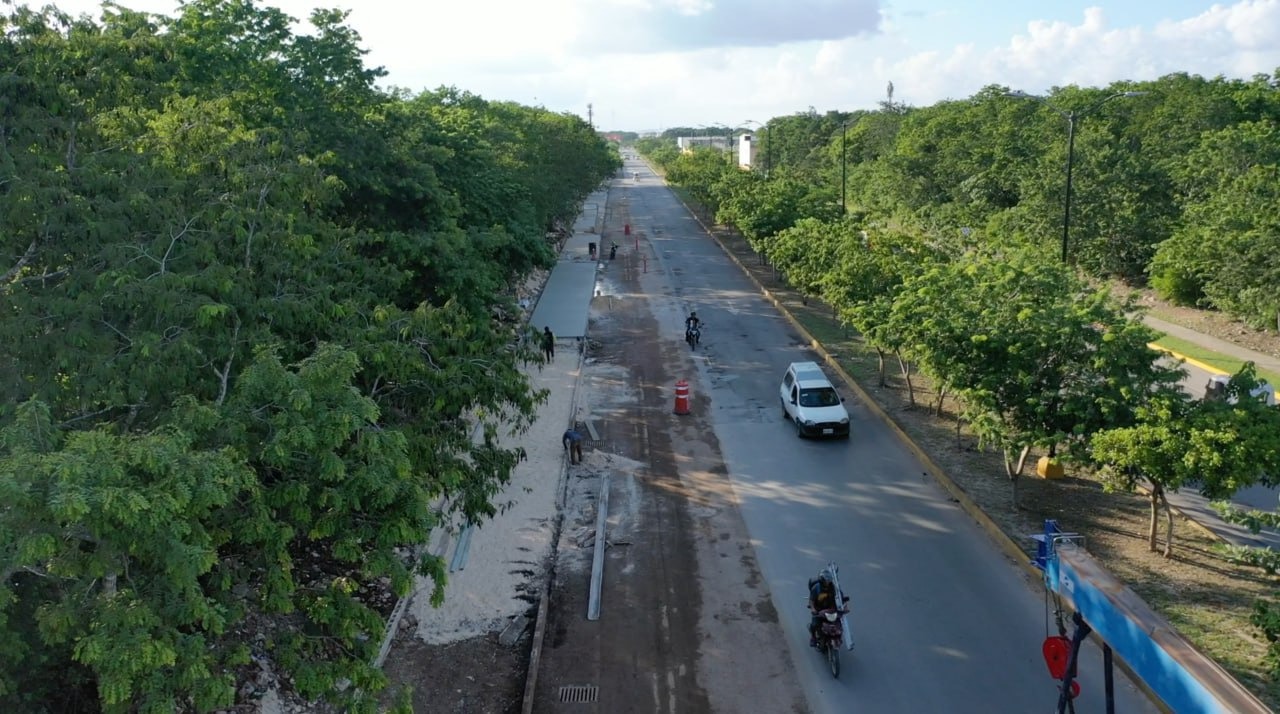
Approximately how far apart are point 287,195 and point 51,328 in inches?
157

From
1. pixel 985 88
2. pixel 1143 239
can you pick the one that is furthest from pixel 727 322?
pixel 985 88

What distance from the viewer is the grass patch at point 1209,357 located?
27.0 m

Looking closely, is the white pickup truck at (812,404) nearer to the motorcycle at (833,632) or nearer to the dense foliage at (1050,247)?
the dense foliage at (1050,247)

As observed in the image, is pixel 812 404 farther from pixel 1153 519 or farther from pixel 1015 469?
pixel 1153 519

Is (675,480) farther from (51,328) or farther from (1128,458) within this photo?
(51,328)

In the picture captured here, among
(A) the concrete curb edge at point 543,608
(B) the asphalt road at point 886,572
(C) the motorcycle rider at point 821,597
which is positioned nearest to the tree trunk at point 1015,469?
(B) the asphalt road at point 886,572

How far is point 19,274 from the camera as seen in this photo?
1251 centimetres

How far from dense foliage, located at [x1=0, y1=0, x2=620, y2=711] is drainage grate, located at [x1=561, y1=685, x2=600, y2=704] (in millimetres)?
2552

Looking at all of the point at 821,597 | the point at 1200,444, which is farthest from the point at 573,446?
the point at 1200,444

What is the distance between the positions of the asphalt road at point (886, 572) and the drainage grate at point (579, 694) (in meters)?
2.78

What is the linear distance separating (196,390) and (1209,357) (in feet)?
94.7

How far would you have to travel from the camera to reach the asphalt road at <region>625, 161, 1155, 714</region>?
12250 mm

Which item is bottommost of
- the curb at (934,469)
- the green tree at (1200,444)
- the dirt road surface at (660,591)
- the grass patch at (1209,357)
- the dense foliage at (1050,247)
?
the dirt road surface at (660,591)

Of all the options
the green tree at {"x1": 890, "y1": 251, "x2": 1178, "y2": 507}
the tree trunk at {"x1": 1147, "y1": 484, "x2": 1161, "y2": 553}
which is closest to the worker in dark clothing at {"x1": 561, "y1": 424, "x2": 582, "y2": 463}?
the green tree at {"x1": 890, "y1": 251, "x2": 1178, "y2": 507}
